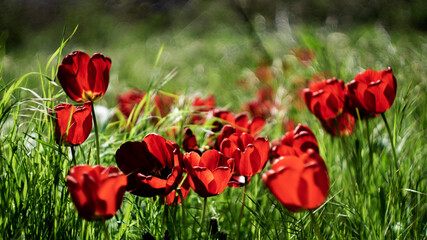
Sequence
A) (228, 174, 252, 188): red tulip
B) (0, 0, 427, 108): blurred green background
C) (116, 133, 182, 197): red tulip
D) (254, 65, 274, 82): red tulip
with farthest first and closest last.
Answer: (0, 0, 427, 108): blurred green background < (254, 65, 274, 82): red tulip < (228, 174, 252, 188): red tulip < (116, 133, 182, 197): red tulip

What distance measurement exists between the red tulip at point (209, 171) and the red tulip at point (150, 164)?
0.02m

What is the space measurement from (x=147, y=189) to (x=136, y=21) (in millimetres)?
5858

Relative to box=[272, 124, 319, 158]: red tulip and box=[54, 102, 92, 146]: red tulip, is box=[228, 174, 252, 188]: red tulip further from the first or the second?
box=[54, 102, 92, 146]: red tulip

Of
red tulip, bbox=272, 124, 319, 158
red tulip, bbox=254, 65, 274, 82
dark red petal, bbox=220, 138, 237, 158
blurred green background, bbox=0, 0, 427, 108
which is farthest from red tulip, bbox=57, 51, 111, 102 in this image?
red tulip, bbox=254, 65, 274, 82

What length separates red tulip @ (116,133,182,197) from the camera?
0.61 meters

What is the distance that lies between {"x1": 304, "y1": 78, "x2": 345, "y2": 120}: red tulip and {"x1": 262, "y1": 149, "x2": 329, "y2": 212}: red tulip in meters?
0.40

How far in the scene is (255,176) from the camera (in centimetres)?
99

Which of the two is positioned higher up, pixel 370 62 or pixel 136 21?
pixel 136 21

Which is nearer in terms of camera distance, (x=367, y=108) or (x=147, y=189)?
(x=147, y=189)

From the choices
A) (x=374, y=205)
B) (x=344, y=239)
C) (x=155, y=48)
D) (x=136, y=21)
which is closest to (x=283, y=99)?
(x=374, y=205)

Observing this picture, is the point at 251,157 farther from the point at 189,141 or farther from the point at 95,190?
the point at 95,190

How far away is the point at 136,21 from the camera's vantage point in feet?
20.1

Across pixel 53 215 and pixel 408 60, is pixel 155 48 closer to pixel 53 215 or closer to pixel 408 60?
pixel 408 60


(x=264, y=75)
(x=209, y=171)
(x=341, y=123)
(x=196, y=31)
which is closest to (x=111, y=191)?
(x=209, y=171)
